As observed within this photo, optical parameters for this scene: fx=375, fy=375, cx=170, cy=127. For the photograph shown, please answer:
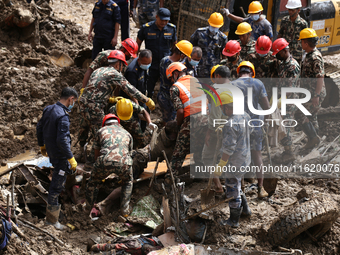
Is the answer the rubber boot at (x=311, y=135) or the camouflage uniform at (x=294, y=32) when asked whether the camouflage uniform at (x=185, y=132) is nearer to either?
the rubber boot at (x=311, y=135)

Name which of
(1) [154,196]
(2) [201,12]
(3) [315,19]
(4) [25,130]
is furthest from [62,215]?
(3) [315,19]

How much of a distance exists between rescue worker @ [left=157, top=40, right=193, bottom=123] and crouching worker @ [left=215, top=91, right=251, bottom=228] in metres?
2.21

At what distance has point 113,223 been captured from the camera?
5.43m

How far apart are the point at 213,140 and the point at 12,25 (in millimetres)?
6730

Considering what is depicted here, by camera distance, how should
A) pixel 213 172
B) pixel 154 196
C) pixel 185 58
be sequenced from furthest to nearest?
pixel 185 58 → pixel 154 196 → pixel 213 172

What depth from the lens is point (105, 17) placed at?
8500 millimetres

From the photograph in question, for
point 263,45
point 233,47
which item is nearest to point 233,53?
point 233,47

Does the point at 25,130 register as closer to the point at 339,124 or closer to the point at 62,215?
the point at 62,215

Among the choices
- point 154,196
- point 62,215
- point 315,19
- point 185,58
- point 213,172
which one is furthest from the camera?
point 315,19

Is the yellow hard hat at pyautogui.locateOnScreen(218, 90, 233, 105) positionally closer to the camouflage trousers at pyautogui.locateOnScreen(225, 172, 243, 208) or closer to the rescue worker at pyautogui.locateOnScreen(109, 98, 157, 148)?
the camouflage trousers at pyautogui.locateOnScreen(225, 172, 243, 208)

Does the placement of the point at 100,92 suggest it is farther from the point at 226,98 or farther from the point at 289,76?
the point at 289,76

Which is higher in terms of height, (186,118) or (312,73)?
(312,73)

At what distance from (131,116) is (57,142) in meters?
1.42

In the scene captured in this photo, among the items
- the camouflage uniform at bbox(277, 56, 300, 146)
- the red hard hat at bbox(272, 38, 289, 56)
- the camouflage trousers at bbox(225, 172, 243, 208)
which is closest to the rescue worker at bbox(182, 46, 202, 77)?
the red hard hat at bbox(272, 38, 289, 56)
